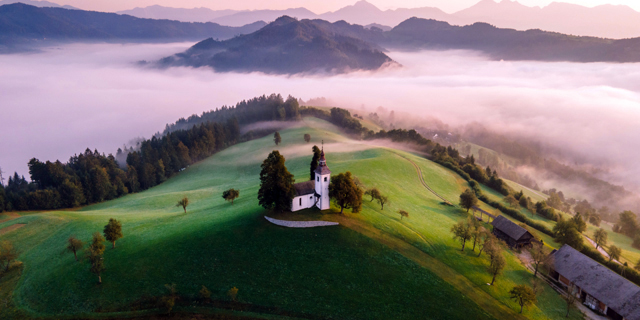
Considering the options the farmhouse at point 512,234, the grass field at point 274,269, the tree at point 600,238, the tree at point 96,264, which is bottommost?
the tree at point 600,238

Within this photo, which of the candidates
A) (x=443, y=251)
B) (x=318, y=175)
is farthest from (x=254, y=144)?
(x=443, y=251)

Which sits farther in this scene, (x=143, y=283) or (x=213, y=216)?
(x=213, y=216)

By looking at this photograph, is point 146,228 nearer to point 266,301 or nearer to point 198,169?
point 266,301

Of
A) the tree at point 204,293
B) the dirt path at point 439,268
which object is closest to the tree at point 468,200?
the dirt path at point 439,268

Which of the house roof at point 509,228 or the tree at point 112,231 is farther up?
the tree at point 112,231

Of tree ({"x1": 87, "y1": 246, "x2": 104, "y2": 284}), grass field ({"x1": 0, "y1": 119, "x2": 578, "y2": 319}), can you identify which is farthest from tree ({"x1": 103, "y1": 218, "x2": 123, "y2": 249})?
tree ({"x1": 87, "y1": 246, "x2": 104, "y2": 284})

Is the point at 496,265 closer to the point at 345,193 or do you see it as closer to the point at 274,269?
the point at 345,193

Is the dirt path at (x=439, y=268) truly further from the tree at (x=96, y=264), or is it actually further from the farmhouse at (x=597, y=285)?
the tree at (x=96, y=264)
